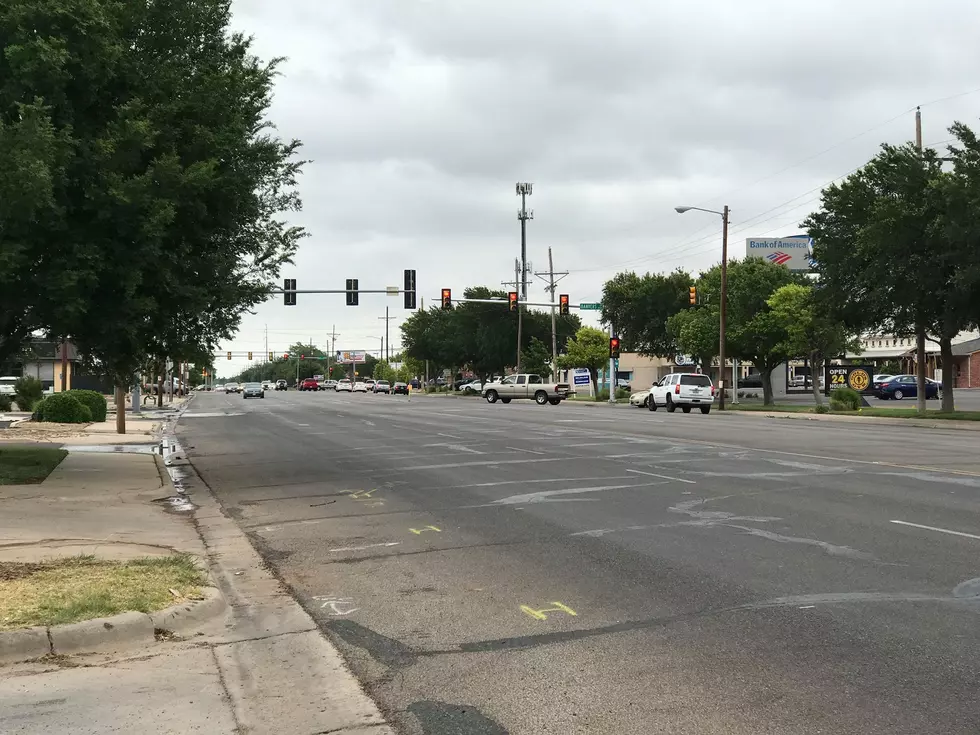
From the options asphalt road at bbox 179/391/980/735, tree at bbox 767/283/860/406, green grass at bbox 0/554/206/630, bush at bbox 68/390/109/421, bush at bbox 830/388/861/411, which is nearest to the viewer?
asphalt road at bbox 179/391/980/735

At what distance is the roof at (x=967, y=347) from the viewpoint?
271ft

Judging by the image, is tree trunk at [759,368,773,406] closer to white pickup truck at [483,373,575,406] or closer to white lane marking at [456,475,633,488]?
white pickup truck at [483,373,575,406]

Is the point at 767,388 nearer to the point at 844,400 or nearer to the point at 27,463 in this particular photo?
the point at 844,400

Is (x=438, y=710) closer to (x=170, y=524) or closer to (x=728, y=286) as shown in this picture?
(x=170, y=524)

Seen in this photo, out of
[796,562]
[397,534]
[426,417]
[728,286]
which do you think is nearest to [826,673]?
[796,562]

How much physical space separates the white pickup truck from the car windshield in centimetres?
1478

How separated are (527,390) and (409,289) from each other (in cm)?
1799

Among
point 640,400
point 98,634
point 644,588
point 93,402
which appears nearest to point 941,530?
point 644,588

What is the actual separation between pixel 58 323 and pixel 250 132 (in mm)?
4493

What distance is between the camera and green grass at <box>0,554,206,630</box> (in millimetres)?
6039

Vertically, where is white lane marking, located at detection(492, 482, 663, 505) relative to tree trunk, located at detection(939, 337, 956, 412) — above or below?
below

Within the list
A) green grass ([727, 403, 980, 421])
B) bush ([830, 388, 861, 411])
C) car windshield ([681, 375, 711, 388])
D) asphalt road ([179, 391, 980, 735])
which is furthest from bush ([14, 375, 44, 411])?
bush ([830, 388, 861, 411])

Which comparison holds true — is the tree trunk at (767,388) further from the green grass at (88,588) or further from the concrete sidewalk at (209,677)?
the green grass at (88,588)

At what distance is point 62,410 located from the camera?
31.3m
